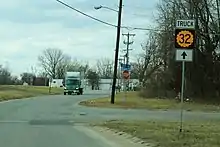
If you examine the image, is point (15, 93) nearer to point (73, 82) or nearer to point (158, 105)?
point (73, 82)

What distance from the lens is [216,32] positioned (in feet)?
157

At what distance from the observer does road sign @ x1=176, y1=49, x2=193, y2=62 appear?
16.0 m

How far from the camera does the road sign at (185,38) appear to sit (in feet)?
52.2

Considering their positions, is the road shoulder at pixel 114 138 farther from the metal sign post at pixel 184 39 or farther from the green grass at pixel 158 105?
the green grass at pixel 158 105

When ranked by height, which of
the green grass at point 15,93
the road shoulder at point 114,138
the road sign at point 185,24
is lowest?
the road shoulder at point 114,138

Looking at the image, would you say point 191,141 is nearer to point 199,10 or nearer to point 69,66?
point 199,10

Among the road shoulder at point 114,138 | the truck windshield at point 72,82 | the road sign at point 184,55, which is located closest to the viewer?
the road shoulder at point 114,138

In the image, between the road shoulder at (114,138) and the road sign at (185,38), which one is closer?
the road shoulder at (114,138)

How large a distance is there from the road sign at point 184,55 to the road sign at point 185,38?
4.9 inches

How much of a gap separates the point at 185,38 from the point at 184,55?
1.74 feet

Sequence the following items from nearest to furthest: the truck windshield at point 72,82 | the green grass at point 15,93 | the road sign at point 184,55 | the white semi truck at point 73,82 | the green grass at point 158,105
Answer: the road sign at point 184,55 → the green grass at point 158,105 → the green grass at point 15,93 → the truck windshield at point 72,82 → the white semi truck at point 73,82

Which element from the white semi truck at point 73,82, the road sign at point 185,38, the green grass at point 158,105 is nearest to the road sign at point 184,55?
the road sign at point 185,38

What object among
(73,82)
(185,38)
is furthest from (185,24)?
(73,82)

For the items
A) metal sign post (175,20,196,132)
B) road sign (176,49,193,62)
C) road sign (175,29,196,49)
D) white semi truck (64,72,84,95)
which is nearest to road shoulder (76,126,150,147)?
metal sign post (175,20,196,132)
